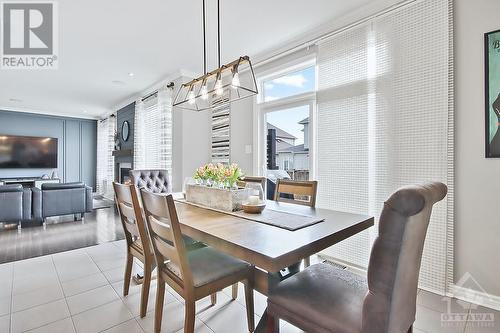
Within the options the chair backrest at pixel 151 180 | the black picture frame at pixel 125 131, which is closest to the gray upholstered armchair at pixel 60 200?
the chair backrest at pixel 151 180

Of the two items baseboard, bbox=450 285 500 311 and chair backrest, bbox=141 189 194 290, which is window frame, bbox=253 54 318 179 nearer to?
baseboard, bbox=450 285 500 311

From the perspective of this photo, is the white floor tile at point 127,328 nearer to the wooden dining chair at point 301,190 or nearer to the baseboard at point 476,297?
the wooden dining chair at point 301,190

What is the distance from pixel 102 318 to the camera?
1.88m

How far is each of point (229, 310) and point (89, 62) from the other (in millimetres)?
4079

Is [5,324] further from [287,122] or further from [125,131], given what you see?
[125,131]

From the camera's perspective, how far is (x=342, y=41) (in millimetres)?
2758

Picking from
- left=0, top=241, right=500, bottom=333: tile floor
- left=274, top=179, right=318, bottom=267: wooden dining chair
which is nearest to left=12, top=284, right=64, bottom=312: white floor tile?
left=0, top=241, right=500, bottom=333: tile floor

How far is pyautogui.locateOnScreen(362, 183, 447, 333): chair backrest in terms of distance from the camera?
84 cm

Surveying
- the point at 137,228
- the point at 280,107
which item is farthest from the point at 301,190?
the point at 280,107

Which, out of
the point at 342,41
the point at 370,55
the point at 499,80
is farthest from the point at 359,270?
the point at 342,41

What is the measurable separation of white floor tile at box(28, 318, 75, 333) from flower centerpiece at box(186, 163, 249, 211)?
3.88ft

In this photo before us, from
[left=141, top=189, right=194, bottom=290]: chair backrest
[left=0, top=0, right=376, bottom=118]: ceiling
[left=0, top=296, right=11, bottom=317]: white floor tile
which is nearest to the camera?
[left=141, top=189, right=194, bottom=290]: chair backrest

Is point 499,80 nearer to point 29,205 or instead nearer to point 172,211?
point 172,211

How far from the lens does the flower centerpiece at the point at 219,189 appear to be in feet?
6.26
